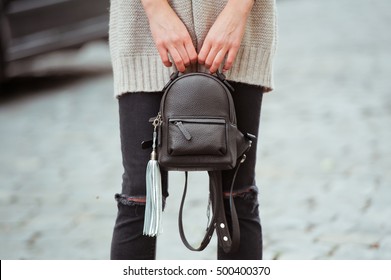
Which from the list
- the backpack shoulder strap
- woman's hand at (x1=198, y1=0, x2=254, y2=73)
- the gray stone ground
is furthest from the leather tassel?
the gray stone ground

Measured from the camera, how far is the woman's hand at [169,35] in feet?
5.84

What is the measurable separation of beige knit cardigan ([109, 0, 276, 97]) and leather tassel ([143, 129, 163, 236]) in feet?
0.62

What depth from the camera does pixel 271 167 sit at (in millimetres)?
4605

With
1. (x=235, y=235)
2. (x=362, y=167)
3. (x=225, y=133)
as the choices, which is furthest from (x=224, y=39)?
(x=362, y=167)

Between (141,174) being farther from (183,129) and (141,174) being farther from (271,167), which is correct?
(271,167)

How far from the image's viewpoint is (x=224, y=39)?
5.88 ft

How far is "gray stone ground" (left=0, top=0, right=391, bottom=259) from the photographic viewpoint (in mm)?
3473

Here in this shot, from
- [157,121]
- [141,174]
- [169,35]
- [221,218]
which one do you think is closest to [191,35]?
[169,35]

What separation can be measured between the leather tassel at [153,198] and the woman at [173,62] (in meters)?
0.07

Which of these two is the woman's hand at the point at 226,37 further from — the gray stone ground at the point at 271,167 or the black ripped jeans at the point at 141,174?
the gray stone ground at the point at 271,167

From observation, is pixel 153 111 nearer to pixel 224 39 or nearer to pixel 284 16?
pixel 224 39

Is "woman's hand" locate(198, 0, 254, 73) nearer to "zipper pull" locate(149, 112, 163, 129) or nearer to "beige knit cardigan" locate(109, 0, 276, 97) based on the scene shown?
"beige knit cardigan" locate(109, 0, 276, 97)

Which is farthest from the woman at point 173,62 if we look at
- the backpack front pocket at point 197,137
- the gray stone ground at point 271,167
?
the gray stone ground at point 271,167
